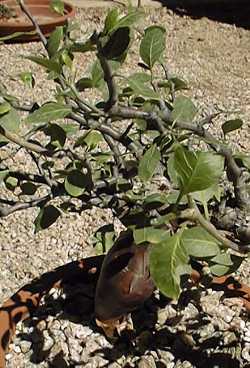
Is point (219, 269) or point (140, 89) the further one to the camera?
point (219, 269)

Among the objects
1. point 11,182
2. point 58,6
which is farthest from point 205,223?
point 58,6

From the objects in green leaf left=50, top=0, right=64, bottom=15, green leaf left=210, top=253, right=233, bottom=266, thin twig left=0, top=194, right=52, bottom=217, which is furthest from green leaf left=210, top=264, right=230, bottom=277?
green leaf left=50, top=0, right=64, bottom=15

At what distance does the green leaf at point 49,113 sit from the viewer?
1362 mm

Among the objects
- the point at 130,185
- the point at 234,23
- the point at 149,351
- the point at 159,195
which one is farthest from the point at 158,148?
the point at 234,23

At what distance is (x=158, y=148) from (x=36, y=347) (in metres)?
0.84

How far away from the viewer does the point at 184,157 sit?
47.1 inches

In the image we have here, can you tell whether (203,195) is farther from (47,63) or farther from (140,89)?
(47,63)

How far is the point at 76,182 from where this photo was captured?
1.56m

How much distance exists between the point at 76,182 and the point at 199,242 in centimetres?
29

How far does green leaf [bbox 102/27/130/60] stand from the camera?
1322 mm

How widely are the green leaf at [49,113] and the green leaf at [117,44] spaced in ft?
0.37

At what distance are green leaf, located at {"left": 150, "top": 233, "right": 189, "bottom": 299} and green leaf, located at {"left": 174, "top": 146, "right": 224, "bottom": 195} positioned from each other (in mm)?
78

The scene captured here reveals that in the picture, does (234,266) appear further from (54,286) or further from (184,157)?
(54,286)

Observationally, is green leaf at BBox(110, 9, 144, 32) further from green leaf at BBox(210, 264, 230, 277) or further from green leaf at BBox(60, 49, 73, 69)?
green leaf at BBox(210, 264, 230, 277)
